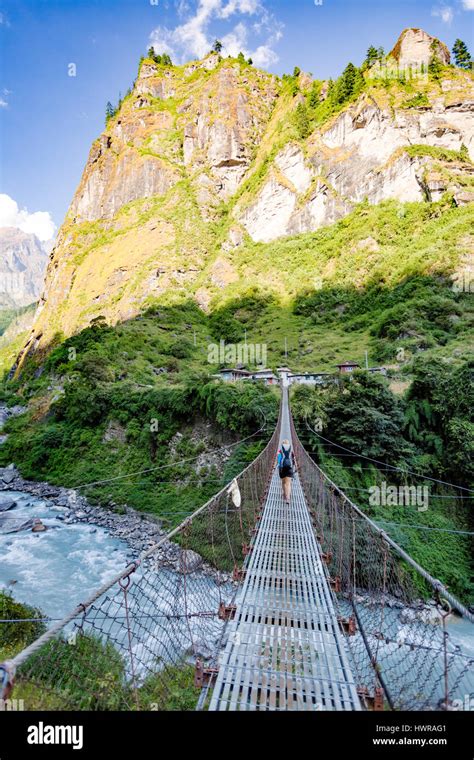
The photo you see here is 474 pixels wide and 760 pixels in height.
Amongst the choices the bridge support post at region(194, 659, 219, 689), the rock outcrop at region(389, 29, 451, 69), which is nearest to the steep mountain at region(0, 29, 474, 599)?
the rock outcrop at region(389, 29, 451, 69)

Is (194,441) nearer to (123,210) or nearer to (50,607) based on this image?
(50,607)

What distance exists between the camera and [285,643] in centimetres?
223

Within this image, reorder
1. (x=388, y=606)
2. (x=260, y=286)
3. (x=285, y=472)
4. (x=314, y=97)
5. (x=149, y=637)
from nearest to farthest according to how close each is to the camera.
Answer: (x=285, y=472) → (x=149, y=637) → (x=388, y=606) → (x=260, y=286) → (x=314, y=97)

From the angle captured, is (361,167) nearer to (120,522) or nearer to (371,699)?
(120,522)

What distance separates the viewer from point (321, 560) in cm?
→ 344

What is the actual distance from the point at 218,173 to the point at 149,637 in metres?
45.4

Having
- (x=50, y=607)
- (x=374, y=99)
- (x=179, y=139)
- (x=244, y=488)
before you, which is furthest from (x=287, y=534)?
(x=179, y=139)

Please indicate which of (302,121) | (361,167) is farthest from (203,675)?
(302,121)

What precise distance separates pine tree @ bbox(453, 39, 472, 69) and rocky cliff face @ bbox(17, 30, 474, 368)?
1926mm

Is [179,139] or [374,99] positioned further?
[179,139]

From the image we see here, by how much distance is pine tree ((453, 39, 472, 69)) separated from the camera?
33.6 metres

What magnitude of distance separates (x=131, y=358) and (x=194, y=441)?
415 inches

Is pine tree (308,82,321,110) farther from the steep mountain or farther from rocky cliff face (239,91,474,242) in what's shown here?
rocky cliff face (239,91,474,242)

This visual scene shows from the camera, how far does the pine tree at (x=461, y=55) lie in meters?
33.6
